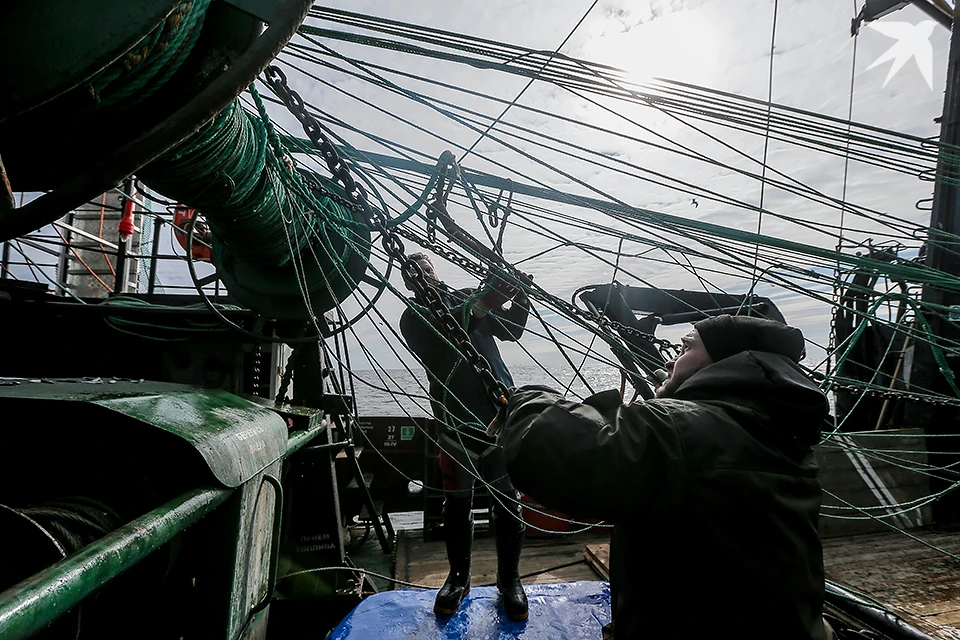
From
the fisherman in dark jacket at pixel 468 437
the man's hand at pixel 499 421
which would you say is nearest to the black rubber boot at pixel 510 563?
the fisherman in dark jacket at pixel 468 437

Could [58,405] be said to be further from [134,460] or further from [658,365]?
[658,365]

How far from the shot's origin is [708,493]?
1298 millimetres

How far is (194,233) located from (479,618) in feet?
11.9

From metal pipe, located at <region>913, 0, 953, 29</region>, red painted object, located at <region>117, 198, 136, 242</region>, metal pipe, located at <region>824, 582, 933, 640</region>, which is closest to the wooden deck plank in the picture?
metal pipe, located at <region>824, 582, 933, 640</region>

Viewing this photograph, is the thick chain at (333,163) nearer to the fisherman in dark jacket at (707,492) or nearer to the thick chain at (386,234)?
the thick chain at (386,234)

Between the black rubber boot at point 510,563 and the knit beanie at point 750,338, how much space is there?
1.97 m

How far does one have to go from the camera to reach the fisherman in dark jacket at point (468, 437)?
3102 millimetres

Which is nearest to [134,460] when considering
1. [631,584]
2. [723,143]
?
[631,584]

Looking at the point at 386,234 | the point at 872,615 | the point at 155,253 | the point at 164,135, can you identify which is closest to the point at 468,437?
the point at 386,234

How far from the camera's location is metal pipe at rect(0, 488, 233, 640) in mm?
797

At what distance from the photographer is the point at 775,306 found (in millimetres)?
6367

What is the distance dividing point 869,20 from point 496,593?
9903mm

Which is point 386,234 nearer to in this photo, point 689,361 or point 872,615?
point 689,361

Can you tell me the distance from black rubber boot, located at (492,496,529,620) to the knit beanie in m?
1.97
